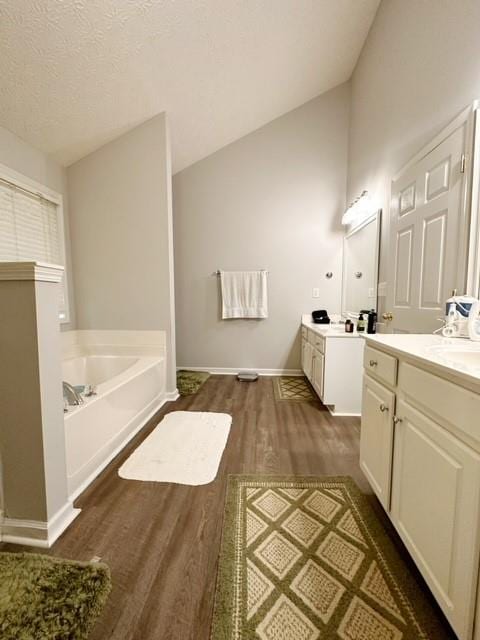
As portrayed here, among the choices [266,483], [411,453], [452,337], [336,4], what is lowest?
[266,483]

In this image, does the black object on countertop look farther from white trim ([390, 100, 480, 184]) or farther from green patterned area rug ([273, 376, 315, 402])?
white trim ([390, 100, 480, 184])

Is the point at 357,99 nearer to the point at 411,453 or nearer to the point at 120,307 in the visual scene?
the point at 120,307

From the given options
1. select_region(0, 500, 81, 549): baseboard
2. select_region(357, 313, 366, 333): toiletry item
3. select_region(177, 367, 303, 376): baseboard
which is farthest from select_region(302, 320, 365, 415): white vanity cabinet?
select_region(0, 500, 81, 549): baseboard

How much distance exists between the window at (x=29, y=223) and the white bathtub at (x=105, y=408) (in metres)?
0.57

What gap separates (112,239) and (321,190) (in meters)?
2.52

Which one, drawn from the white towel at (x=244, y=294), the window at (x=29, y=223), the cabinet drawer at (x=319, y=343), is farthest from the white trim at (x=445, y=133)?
the window at (x=29, y=223)

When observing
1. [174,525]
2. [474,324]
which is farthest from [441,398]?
[174,525]

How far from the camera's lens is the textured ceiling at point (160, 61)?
155 centimetres

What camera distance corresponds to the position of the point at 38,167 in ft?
7.37

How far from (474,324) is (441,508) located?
819 mm

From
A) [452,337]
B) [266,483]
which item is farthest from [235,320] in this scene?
[452,337]

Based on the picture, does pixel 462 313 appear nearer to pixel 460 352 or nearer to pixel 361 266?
pixel 460 352

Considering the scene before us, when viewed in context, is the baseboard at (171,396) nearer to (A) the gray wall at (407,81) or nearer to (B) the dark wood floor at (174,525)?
(B) the dark wood floor at (174,525)

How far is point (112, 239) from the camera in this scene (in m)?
2.61
